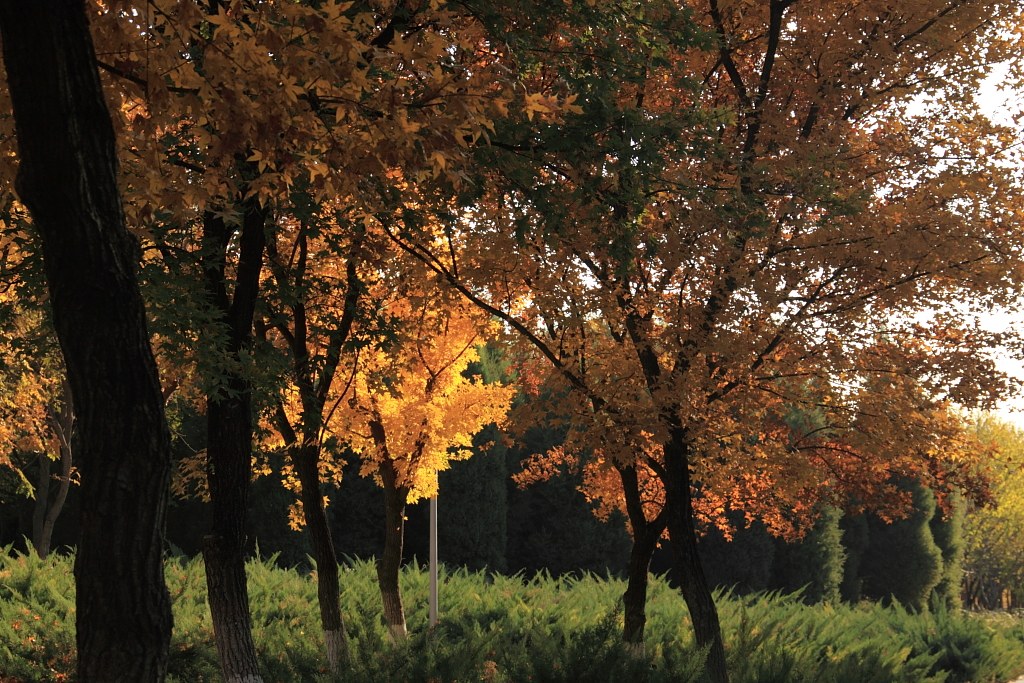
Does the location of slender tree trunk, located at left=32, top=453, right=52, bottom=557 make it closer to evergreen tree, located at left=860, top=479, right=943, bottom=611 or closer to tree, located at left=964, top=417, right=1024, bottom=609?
evergreen tree, located at left=860, top=479, right=943, bottom=611

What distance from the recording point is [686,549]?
40.2ft

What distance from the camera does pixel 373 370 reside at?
13.4 metres

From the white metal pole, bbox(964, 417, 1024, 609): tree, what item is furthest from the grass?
bbox(964, 417, 1024, 609): tree

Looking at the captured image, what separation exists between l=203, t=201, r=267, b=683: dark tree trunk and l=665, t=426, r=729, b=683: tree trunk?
504 cm

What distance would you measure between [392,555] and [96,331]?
405 inches

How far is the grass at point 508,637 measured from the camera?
33.3 feet

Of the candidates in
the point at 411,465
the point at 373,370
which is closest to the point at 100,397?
the point at 373,370

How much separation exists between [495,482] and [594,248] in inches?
536

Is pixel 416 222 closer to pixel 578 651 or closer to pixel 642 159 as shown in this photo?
pixel 642 159

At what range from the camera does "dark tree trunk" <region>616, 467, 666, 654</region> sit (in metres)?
13.1

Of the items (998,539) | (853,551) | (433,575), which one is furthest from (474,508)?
(998,539)

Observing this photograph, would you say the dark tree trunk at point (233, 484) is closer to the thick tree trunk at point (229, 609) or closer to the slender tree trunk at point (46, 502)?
the thick tree trunk at point (229, 609)

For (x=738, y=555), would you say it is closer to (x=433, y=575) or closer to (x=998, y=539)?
(x=433, y=575)

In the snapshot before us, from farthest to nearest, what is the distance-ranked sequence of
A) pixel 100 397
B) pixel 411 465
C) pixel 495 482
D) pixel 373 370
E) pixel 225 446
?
pixel 495 482 → pixel 411 465 → pixel 373 370 → pixel 225 446 → pixel 100 397
